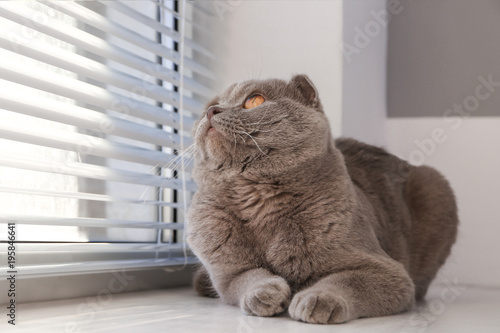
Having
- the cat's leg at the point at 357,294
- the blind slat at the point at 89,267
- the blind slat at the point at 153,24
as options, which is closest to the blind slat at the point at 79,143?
the blind slat at the point at 89,267

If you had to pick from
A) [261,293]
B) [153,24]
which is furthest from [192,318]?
[153,24]

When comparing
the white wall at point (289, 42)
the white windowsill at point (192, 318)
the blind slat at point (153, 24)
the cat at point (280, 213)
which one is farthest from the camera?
the white wall at point (289, 42)

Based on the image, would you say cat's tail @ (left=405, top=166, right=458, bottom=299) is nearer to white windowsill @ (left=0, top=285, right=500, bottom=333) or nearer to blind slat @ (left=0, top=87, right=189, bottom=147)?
white windowsill @ (left=0, top=285, right=500, bottom=333)

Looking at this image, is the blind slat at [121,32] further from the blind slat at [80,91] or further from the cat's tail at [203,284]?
the cat's tail at [203,284]

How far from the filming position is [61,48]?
5.08ft

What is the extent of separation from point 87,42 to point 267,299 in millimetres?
856

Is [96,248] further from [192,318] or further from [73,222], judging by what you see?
[192,318]

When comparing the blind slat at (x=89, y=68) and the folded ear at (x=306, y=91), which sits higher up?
the blind slat at (x=89, y=68)

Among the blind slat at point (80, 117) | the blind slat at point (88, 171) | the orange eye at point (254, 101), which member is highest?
the orange eye at point (254, 101)

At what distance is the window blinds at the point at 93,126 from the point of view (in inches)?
52.1

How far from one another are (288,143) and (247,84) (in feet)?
0.79

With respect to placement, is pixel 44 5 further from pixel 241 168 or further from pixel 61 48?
pixel 241 168

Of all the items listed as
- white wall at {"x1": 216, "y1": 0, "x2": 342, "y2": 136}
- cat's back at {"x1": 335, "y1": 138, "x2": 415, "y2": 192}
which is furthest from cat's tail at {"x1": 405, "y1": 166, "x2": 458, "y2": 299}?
white wall at {"x1": 216, "y1": 0, "x2": 342, "y2": 136}

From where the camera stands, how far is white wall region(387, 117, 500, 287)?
1.99 m
